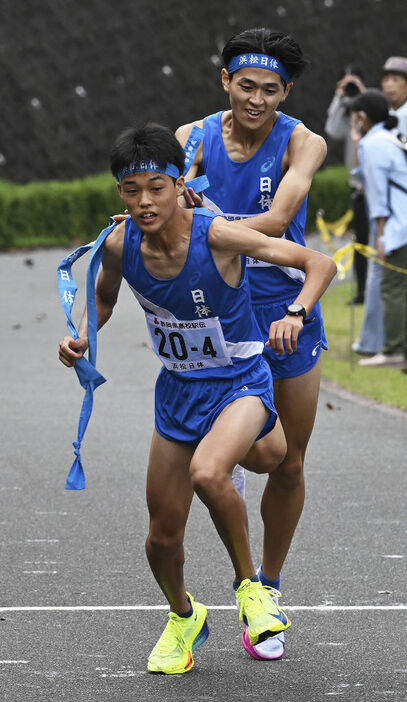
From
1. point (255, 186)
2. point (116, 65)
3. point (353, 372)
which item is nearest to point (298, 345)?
point (255, 186)

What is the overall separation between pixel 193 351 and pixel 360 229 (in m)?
10.6

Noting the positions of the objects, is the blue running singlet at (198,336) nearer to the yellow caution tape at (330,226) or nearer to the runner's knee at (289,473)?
the runner's knee at (289,473)

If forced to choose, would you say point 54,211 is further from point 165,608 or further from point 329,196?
point 165,608

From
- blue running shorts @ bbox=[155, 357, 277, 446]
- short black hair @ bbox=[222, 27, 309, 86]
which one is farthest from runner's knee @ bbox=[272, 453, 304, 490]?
short black hair @ bbox=[222, 27, 309, 86]

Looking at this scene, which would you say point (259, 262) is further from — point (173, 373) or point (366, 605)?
point (366, 605)

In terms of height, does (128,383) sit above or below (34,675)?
above

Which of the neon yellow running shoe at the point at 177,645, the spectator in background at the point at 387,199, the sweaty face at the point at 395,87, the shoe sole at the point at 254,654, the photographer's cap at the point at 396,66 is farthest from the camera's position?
the sweaty face at the point at 395,87

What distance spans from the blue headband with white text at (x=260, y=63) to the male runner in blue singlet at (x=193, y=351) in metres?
0.66

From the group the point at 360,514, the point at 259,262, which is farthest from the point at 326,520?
the point at 259,262

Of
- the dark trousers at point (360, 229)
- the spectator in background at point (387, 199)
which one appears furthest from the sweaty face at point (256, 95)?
the dark trousers at point (360, 229)

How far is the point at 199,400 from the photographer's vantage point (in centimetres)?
478

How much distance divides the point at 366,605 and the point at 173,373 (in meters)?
1.47

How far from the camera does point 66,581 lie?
19.8ft

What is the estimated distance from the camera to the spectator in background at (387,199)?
37.6ft
